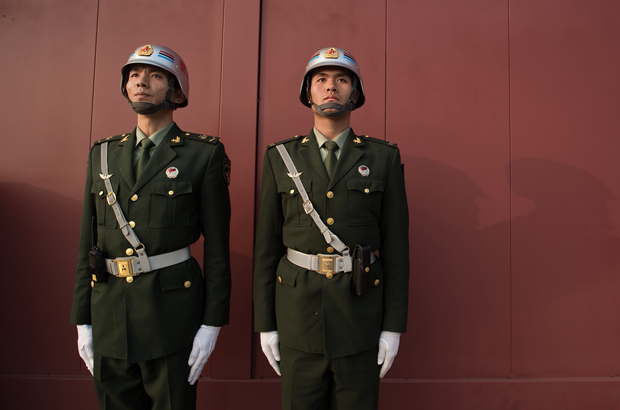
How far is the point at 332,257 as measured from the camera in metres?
1.53

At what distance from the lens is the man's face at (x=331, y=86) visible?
1.59 m

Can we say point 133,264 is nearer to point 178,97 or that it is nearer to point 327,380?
point 178,97

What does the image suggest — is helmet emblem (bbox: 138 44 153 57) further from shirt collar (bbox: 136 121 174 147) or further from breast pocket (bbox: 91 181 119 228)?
breast pocket (bbox: 91 181 119 228)

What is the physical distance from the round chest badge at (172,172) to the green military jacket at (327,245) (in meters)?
0.41

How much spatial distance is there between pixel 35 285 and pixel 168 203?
5.96 ft

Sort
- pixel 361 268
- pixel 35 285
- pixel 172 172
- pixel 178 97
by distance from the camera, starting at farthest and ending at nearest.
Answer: pixel 35 285 < pixel 178 97 < pixel 172 172 < pixel 361 268

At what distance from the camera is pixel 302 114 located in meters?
2.54

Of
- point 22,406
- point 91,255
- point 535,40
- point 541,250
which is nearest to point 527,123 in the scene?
point 535,40

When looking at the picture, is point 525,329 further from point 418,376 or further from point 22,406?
point 22,406

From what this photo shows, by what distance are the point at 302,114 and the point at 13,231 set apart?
7.52 feet

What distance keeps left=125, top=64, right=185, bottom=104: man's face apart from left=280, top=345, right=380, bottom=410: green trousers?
132 cm

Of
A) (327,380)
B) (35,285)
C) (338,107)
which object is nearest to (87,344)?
(327,380)

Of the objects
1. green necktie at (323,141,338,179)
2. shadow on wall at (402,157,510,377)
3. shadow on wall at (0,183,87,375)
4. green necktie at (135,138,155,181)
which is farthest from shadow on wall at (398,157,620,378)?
shadow on wall at (0,183,87,375)

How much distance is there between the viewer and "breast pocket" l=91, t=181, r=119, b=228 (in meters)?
1.54
